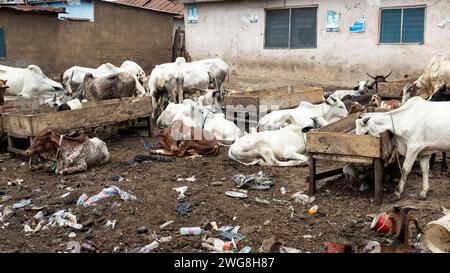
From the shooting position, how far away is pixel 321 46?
49.7 ft

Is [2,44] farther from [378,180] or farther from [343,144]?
[378,180]

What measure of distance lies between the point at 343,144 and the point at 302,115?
3.14 metres

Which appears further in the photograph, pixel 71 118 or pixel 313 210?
pixel 71 118

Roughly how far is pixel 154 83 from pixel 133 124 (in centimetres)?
162

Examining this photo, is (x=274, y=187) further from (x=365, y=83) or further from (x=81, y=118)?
(x=365, y=83)

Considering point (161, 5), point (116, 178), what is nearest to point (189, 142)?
point (116, 178)

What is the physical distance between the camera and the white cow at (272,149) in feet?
27.4

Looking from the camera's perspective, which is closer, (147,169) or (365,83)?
(147,169)

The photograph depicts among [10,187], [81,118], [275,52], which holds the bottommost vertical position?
[10,187]

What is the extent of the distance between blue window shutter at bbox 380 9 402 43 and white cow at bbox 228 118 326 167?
21.4 feet

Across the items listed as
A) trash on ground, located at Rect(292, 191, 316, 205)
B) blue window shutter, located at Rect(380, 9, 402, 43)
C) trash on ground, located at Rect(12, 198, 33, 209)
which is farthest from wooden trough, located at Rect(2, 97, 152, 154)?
blue window shutter, located at Rect(380, 9, 402, 43)

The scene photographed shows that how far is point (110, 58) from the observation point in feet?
64.5

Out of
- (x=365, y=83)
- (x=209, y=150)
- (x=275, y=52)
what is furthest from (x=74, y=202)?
(x=275, y=52)

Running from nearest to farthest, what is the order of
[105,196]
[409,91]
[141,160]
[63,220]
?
[63,220]
[105,196]
[141,160]
[409,91]
